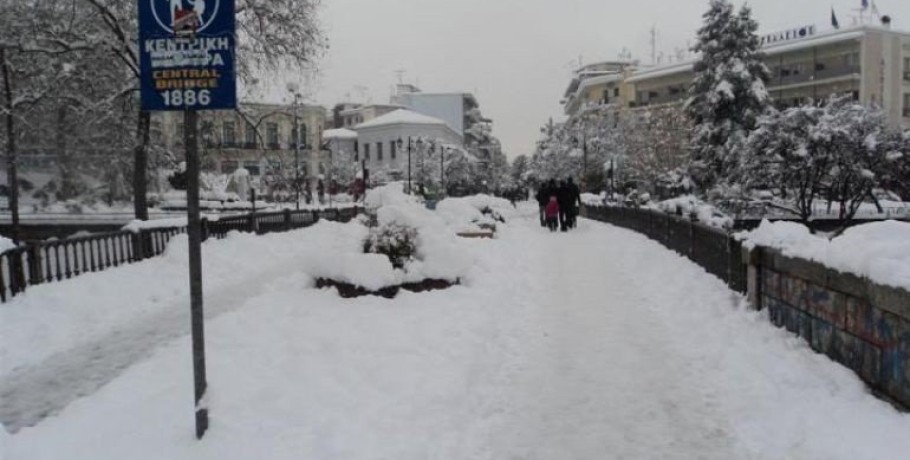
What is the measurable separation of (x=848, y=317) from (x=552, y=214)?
19551 mm

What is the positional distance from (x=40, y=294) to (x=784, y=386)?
8.89 meters

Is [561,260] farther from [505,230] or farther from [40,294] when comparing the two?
[40,294]

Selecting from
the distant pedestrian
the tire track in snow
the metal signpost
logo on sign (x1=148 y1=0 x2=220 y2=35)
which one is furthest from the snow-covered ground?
the distant pedestrian

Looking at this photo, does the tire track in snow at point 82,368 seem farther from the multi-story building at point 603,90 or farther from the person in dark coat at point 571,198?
the multi-story building at point 603,90

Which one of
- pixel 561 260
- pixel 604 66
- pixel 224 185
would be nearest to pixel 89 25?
pixel 561 260

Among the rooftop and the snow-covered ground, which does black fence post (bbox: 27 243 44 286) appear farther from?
the rooftop

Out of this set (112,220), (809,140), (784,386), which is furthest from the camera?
(112,220)

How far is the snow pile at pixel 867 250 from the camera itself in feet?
17.1

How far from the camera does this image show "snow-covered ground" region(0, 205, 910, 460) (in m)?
4.96

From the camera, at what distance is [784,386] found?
19.7 feet

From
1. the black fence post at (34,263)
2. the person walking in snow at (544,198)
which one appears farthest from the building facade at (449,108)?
the black fence post at (34,263)

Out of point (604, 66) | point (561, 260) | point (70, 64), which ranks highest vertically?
point (604, 66)

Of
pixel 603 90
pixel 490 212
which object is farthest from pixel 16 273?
pixel 603 90

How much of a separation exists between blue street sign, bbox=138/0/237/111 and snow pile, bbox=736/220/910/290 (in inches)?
181
